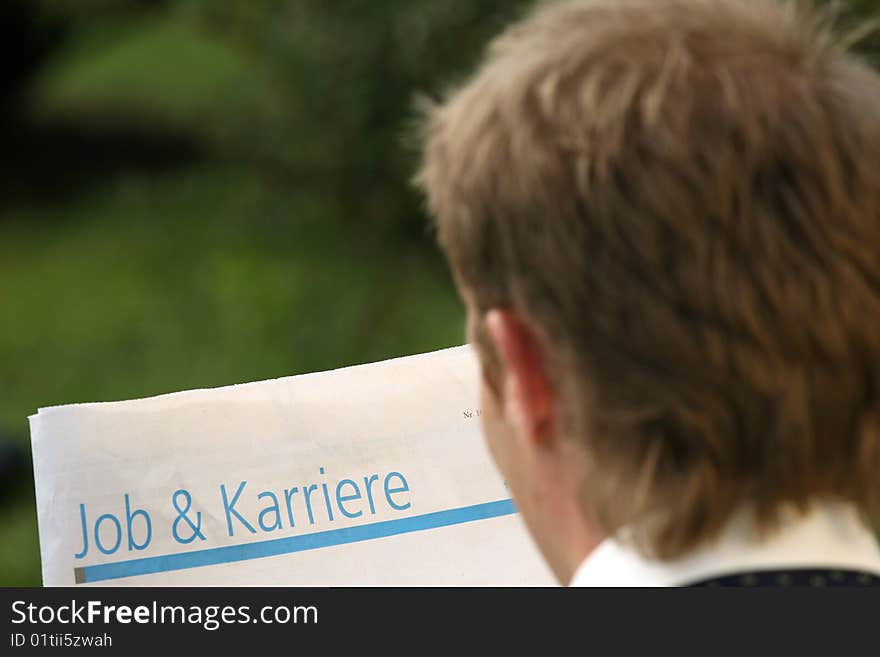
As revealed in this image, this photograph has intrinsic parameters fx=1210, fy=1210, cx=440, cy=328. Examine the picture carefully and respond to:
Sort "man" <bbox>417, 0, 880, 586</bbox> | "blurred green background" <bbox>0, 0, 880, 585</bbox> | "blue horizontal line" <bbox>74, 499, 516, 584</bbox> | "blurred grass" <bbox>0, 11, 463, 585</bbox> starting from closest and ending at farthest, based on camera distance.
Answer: "man" <bbox>417, 0, 880, 586</bbox> < "blue horizontal line" <bbox>74, 499, 516, 584</bbox> < "blurred green background" <bbox>0, 0, 880, 585</bbox> < "blurred grass" <bbox>0, 11, 463, 585</bbox>

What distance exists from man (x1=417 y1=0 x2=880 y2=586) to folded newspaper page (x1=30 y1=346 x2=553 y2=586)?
0.49 metres

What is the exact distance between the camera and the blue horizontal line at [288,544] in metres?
1.38

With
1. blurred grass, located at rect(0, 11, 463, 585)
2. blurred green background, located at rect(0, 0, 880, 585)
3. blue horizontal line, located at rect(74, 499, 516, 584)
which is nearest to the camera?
blue horizontal line, located at rect(74, 499, 516, 584)

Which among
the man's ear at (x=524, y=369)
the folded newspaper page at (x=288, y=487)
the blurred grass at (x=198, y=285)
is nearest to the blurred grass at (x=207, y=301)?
the blurred grass at (x=198, y=285)

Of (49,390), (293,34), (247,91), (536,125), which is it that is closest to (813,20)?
(536,125)

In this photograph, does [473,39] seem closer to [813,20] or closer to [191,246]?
[191,246]

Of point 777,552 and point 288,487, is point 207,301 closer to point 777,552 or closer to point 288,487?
point 288,487

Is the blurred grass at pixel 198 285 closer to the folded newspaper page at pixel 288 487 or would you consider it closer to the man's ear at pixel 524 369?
the folded newspaper page at pixel 288 487

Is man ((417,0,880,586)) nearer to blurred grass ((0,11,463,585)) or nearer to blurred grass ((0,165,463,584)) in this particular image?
blurred grass ((0,11,463,585))

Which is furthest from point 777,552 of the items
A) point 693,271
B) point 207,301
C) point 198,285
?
point 198,285

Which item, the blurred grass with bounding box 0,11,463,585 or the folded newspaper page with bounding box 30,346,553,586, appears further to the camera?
the blurred grass with bounding box 0,11,463,585

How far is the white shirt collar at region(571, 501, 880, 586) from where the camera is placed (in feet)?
3.07

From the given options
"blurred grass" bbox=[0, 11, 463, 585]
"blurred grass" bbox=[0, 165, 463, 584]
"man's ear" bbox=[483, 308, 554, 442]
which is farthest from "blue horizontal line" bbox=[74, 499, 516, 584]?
"blurred grass" bbox=[0, 165, 463, 584]

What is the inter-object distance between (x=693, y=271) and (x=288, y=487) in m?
0.69
